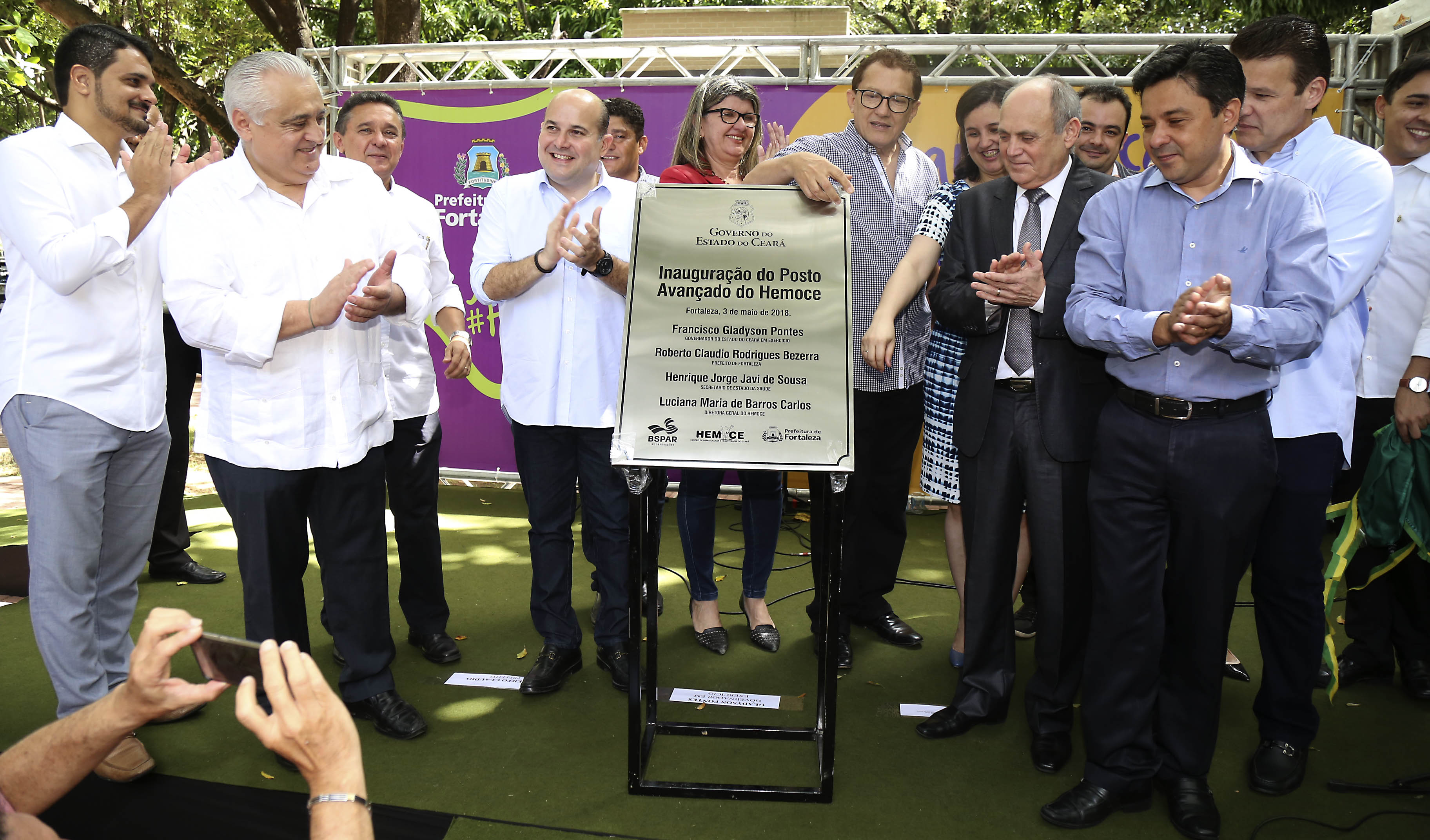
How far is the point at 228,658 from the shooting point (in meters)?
1.32

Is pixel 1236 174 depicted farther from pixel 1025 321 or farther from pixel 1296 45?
pixel 1025 321

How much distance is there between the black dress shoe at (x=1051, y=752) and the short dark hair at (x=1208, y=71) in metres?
1.89

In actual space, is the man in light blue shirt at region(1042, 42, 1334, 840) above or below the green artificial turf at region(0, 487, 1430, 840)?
above

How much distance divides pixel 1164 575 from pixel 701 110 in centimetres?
221

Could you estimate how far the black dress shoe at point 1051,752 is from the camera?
3029 millimetres

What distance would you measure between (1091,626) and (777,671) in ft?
4.48

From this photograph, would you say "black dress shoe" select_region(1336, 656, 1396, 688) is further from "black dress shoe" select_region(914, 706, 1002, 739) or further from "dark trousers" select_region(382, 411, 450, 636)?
"dark trousers" select_region(382, 411, 450, 636)

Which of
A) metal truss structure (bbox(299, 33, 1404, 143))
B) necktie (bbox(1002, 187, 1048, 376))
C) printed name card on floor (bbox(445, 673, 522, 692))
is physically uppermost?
metal truss structure (bbox(299, 33, 1404, 143))

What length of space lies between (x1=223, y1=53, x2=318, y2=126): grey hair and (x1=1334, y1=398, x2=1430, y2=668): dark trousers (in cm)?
382

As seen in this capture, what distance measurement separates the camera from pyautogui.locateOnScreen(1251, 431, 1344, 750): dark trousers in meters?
2.81

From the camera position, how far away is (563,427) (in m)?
3.48

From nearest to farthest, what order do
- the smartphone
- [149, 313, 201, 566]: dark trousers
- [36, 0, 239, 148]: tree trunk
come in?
the smartphone, [149, 313, 201, 566]: dark trousers, [36, 0, 239, 148]: tree trunk

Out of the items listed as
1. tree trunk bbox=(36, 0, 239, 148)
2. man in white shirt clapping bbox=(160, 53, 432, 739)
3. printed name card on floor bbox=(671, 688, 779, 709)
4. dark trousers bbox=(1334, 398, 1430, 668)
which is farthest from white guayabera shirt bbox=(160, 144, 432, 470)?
tree trunk bbox=(36, 0, 239, 148)

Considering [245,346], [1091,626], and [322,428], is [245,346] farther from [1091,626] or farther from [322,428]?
[1091,626]
